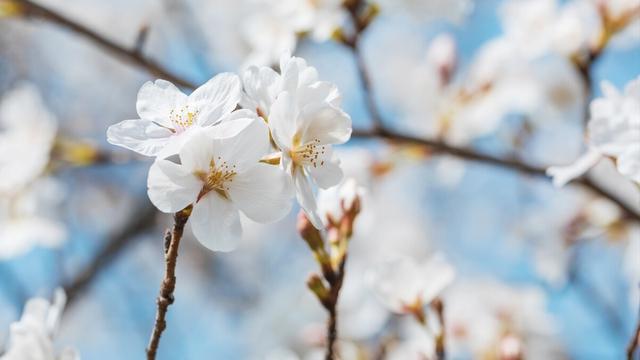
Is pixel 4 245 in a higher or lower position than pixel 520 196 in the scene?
higher

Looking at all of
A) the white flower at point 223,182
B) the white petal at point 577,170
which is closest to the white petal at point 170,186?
the white flower at point 223,182

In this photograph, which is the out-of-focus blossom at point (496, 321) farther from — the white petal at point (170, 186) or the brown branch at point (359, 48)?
the white petal at point (170, 186)

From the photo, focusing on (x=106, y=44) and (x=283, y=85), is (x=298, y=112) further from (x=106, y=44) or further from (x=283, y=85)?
(x=106, y=44)

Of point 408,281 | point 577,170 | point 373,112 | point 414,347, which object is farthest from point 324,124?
point 414,347

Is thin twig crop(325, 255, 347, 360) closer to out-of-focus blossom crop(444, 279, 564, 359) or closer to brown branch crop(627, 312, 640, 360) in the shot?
brown branch crop(627, 312, 640, 360)

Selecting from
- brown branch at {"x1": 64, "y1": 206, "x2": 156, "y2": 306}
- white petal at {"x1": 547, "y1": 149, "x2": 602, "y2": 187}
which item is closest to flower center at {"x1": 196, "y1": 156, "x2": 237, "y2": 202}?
white petal at {"x1": 547, "y1": 149, "x2": 602, "y2": 187}

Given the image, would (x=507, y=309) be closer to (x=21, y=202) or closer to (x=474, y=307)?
(x=474, y=307)

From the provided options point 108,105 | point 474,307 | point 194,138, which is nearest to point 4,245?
point 194,138
